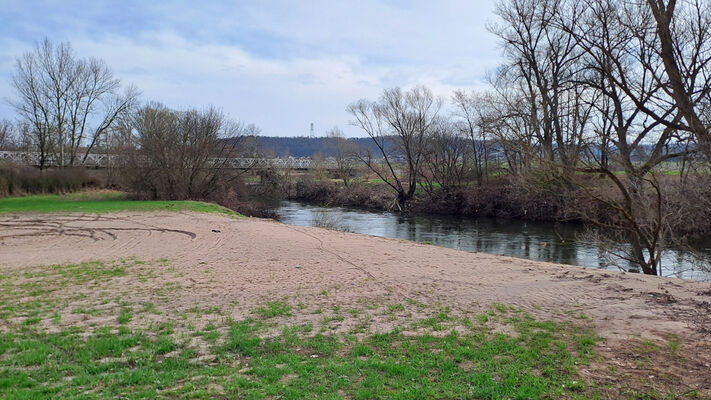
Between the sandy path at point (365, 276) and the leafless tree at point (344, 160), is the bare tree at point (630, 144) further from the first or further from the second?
the leafless tree at point (344, 160)

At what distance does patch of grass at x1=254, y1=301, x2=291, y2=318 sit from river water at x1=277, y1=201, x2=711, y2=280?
11.6 m

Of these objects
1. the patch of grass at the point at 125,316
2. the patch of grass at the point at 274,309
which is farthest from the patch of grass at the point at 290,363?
the patch of grass at the point at 274,309

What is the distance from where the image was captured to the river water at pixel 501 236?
18.2m

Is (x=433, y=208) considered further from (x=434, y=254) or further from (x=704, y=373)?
(x=704, y=373)

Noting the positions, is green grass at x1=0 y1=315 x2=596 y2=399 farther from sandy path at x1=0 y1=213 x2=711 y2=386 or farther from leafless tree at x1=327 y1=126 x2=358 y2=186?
leafless tree at x1=327 y1=126 x2=358 y2=186

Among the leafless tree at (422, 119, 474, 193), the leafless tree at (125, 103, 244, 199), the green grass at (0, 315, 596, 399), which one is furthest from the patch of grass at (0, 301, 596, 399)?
the leafless tree at (422, 119, 474, 193)

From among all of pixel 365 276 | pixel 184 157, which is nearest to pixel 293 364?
pixel 365 276

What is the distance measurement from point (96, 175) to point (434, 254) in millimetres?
35110

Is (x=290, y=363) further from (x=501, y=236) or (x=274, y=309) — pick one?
(x=501, y=236)

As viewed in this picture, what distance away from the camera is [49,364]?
5.53 meters

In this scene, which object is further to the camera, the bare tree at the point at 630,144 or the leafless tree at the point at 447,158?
the leafless tree at the point at 447,158

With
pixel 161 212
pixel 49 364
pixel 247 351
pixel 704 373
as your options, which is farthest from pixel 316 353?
pixel 161 212

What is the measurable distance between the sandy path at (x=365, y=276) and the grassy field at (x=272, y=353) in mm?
717

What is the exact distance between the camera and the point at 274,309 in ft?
26.6
